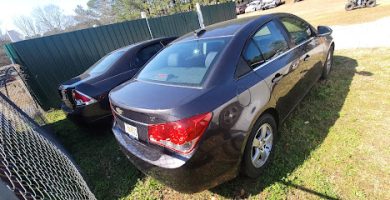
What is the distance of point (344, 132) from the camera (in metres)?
3.06

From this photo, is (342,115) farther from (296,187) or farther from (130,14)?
(130,14)

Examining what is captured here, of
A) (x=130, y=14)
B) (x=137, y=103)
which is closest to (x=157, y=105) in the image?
(x=137, y=103)

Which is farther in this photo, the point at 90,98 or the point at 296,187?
the point at 90,98

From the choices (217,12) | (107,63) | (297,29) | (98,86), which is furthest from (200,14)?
(98,86)

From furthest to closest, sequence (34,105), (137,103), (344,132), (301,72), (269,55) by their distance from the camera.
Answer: (34,105) → (301,72) → (344,132) → (269,55) → (137,103)

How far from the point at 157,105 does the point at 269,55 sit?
4.98 feet

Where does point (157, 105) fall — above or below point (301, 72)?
above

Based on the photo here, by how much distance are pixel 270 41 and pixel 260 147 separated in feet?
4.24

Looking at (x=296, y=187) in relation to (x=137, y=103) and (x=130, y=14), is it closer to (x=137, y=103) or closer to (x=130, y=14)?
(x=137, y=103)

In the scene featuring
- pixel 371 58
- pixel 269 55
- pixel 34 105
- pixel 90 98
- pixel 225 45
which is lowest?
pixel 371 58

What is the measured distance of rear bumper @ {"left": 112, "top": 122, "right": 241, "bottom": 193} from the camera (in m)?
1.94

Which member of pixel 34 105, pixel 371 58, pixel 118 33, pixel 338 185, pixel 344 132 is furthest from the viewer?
pixel 118 33

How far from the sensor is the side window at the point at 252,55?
2467mm

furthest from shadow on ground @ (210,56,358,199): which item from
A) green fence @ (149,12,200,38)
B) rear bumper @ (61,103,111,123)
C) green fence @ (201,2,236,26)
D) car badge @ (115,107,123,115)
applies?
green fence @ (201,2,236,26)
